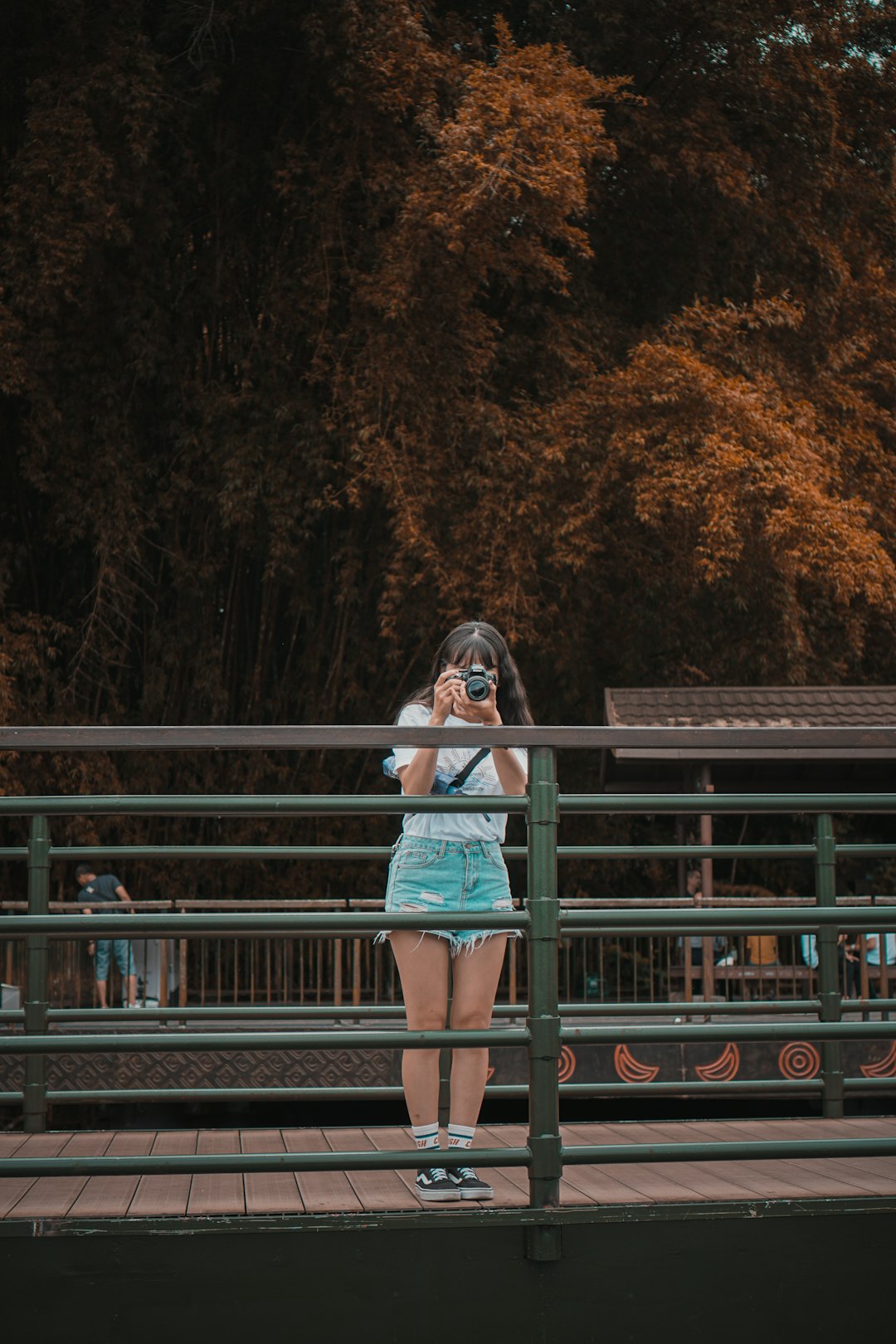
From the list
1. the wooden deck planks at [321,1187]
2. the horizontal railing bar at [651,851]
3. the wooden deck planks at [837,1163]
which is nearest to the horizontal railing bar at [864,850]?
the horizontal railing bar at [651,851]

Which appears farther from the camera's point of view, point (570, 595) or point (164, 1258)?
point (570, 595)

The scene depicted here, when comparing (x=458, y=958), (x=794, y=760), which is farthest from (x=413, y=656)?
(x=458, y=958)

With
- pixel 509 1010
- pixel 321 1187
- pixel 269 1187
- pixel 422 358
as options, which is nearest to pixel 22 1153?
pixel 269 1187

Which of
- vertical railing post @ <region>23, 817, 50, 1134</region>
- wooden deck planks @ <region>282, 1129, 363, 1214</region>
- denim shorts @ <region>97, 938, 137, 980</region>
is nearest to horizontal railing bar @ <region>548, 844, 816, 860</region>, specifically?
wooden deck planks @ <region>282, 1129, 363, 1214</region>

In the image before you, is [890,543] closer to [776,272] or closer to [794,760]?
[776,272]

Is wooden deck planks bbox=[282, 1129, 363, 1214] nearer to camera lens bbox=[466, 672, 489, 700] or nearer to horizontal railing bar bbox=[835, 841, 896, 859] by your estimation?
camera lens bbox=[466, 672, 489, 700]

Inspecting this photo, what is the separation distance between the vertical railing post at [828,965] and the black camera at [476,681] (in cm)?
95

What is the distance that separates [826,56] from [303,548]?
742 cm

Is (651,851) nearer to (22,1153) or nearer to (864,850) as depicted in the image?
(864,850)

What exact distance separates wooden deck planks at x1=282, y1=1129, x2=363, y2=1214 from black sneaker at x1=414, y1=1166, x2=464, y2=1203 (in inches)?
5.4

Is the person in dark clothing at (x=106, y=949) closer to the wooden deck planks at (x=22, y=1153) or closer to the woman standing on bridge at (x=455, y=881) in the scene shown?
the wooden deck planks at (x=22, y=1153)

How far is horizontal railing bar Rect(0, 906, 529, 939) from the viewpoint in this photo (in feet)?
8.71

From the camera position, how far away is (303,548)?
1362cm

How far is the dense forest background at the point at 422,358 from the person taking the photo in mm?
11742
